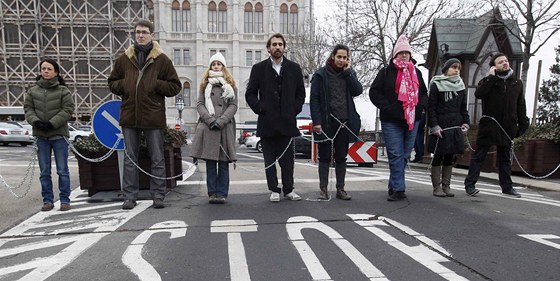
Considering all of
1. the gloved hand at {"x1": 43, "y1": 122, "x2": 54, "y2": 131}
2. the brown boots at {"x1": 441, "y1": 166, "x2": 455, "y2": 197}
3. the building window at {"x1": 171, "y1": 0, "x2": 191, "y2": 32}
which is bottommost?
the brown boots at {"x1": 441, "y1": 166, "x2": 455, "y2": 197}

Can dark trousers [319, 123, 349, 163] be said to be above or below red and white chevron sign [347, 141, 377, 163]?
above

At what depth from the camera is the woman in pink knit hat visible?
5246 millimetres

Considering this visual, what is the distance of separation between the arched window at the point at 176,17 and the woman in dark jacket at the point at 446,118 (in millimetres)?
52171

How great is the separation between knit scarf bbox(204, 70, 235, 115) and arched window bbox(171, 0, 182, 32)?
51.6 meters

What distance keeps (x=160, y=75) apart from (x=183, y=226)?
79.1 inches

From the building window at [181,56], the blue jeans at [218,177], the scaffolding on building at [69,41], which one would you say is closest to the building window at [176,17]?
the building window at [181,56]

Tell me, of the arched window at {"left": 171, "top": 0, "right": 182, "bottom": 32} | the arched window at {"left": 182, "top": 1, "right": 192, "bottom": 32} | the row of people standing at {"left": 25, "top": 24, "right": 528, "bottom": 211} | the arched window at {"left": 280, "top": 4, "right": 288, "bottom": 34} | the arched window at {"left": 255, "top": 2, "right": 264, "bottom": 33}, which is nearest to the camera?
the row of people standing at {"left": 25, "top": 24, "right": 528, "bottom": 211}

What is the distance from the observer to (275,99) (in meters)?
5.19

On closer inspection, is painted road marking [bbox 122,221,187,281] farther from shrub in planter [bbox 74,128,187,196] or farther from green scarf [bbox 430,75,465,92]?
green scarf [bbox 430,75,465,92]

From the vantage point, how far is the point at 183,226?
160 inches

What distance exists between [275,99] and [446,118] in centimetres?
244

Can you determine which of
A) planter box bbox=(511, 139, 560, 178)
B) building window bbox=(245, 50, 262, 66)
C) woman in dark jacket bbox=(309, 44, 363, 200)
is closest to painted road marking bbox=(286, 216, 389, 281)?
woman in dark jacket bbox=(309, 44, 363, 200)

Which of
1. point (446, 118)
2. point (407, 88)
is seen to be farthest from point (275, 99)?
point (446, 118)

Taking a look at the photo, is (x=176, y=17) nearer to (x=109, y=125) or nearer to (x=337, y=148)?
(x=109, y=125)
